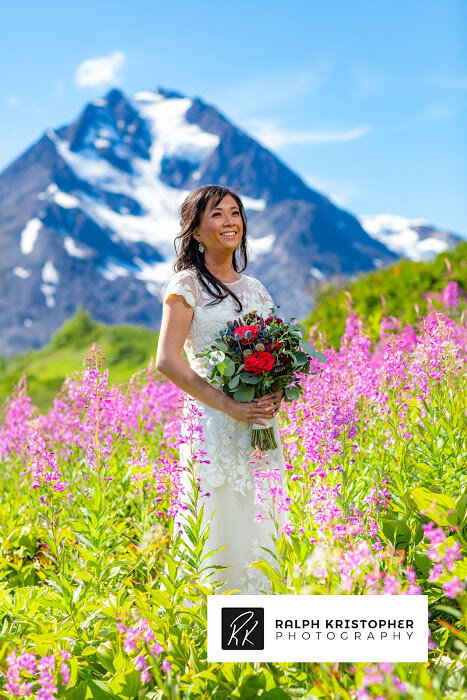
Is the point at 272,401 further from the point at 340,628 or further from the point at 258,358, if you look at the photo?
the point at 340,628

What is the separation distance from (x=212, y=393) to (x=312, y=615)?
1.28 m

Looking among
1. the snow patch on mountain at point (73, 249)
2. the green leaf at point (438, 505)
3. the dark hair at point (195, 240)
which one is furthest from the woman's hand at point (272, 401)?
the snow patch on mountain at point (73, 249)

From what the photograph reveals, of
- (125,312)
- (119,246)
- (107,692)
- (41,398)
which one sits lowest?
(107,692)

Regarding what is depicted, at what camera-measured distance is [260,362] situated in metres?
2.87

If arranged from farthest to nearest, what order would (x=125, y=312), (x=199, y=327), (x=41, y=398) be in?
(x=125, y=312) < (x=41, y=398) < (x=199, y=327)

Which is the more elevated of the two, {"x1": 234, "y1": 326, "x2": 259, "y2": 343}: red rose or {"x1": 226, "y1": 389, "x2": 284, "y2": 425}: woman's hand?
{"x1": 234, "y1": 326, "x2": 259, "y2": 343}: red rose

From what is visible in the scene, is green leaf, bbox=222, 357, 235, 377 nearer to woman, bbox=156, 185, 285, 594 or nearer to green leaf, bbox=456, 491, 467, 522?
woman, bbox=156, 185, 285, 594

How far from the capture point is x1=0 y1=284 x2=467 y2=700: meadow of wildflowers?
213 cm

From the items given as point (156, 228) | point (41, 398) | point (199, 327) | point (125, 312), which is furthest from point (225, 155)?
point (199, 327)

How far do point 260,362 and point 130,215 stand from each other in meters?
130

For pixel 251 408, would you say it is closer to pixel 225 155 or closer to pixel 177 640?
pixel 177 640

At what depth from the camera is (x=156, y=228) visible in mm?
125500

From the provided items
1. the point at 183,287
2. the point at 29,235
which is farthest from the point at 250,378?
the point at 29,235

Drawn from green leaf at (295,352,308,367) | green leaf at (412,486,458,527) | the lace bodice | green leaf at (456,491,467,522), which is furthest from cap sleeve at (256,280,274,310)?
green leaf at (456,491,467,522)
